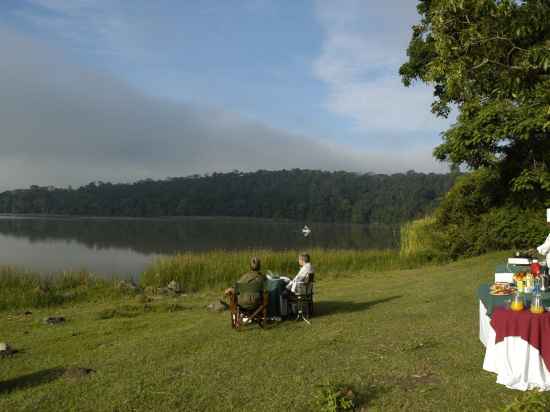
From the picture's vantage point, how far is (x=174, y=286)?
14.9 metres

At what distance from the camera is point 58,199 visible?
430 feet

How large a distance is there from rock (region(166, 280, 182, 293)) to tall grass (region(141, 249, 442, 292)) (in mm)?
319

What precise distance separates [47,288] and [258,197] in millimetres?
107066

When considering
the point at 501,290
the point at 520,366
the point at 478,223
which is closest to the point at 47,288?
the point at 501,290

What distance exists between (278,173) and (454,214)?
425 feet

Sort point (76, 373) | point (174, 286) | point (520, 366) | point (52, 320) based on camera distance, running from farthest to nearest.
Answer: point (174, 286)
point (52, 320)
point (76, 373)
point (520, 366)

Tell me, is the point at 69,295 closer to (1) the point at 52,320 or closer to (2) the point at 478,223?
(1) the point at 52,320

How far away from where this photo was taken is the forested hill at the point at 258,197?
96.8 m

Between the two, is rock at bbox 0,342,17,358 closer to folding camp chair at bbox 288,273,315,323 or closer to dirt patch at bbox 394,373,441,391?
folding camp chair at bbox 288,273,315,323

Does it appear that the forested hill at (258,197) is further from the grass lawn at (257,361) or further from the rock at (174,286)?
the grass lawn at (257,361)

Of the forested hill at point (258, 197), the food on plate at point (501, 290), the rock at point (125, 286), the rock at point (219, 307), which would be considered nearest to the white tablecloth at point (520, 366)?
the food on plate at point (501, 290)

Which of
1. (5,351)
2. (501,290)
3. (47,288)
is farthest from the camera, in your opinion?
(47,288)

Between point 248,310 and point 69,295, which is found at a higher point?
point 248,310

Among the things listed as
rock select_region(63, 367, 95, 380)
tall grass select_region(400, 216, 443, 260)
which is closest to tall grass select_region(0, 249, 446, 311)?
tall grass select_region(400, 216, 443, 260)
